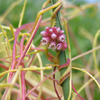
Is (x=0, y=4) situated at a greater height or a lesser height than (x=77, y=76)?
greater

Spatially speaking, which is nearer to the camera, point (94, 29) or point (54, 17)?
point (54, 17)

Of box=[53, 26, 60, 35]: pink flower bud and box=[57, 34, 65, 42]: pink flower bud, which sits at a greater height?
box=[53, 26, 60, 35]: pink flower bud

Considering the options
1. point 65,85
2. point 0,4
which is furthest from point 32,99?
point 0,4

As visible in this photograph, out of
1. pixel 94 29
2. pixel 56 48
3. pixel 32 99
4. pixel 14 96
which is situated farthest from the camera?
pixel 94 29

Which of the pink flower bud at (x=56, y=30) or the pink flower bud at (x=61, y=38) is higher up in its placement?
the pink flower bud at (x=56, y=30)

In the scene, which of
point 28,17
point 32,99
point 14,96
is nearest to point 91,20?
point 28,17

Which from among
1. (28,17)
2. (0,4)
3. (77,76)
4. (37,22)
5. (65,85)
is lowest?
(77,76)

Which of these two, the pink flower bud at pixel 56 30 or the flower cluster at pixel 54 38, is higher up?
the pink flower bud at pixel 56 30

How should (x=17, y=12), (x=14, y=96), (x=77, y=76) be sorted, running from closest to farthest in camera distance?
(x=14, y=96), (x=77, y=76), (x=17, y=12)

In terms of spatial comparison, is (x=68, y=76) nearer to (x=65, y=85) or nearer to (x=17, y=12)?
(x=65, y=85)

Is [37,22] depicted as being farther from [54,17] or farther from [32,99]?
[32,99]
